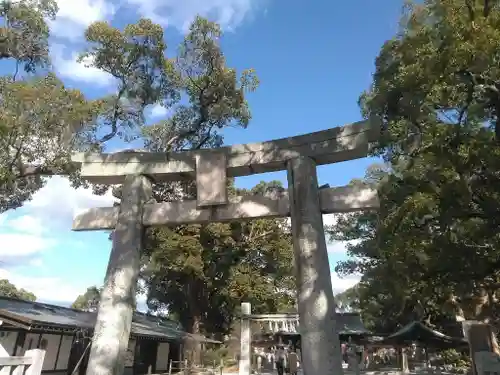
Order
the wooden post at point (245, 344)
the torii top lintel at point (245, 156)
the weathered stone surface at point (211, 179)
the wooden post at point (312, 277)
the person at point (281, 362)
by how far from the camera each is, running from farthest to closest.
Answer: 1. the wooden post at point (245, 344)
2. the person at point (281, 362)
3. the weathered stone surface at point (211, 179)
4. the torii top lintel at point (245, 156)
5. the wooden post at point (312, 277)

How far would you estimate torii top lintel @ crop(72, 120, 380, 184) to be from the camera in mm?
7605

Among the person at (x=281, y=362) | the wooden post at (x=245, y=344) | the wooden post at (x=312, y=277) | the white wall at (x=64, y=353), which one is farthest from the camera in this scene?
the wooden post at (x=245, y=344)

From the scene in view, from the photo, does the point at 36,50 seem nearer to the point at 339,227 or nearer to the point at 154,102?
the point at 154,102

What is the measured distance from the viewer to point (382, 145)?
1237cm

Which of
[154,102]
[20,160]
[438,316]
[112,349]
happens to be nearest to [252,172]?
[112,349]

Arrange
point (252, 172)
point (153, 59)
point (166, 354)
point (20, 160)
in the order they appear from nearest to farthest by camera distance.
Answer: point (252, 172)
point (20, 160)
point (153, 59)
point (166, 354)

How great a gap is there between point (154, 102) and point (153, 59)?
51.8 inches

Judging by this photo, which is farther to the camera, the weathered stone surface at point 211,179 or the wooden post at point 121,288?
the weathered stone surface at point 211,179

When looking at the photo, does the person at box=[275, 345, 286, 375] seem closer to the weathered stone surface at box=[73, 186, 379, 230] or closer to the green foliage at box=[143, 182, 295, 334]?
the green foliage at box=[143, 182, 295, 334]

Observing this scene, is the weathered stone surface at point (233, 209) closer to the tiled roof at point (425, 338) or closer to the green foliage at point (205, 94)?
the green foliage at point (205, 94)

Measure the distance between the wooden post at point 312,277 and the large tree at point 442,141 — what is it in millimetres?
2666

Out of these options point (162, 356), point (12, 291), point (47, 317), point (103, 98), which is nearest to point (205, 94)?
point (103, 98)

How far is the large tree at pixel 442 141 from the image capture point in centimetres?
806

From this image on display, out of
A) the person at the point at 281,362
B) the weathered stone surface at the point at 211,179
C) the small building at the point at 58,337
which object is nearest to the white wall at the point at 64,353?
the small building at the point at 58,337
